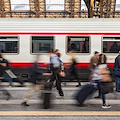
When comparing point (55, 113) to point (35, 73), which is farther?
point (35, 73)

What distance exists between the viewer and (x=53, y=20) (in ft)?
41.0

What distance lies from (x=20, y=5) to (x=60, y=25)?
24.0m

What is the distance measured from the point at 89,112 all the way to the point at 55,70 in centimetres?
262

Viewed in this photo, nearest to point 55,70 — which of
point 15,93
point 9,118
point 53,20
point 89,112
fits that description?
point 15,93

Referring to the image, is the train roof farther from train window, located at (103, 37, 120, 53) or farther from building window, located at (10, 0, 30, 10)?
building window, located at (10, 0, 30, 10)

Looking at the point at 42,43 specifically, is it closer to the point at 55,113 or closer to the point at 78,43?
the point at 78,43

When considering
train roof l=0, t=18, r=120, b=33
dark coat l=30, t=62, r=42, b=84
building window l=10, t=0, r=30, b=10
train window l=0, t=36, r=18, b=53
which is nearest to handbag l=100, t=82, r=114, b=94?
dark coat l=30, t=62, r=42, b=84

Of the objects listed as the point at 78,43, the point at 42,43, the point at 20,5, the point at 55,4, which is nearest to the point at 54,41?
the point at 42,43

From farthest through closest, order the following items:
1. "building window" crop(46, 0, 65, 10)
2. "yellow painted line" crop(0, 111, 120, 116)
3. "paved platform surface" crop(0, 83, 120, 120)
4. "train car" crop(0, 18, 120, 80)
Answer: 1. "building window" crop(46, 0, 65, 10)
2. "train car" crop(0, 18, 120, 80)
3. "yellow painted line" crop(0, 111, 120, 116)
4. "paved platform surface" crop(0, 83, 120, 120)

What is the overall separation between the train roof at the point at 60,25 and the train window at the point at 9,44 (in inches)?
15.2

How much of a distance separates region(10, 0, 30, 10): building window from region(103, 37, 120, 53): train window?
79.0 feet

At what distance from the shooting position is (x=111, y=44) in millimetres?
12383

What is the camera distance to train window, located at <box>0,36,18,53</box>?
12320 millimetres

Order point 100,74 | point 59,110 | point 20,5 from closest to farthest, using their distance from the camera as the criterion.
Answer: point 59,110 → point 100,74 → point 20,5
